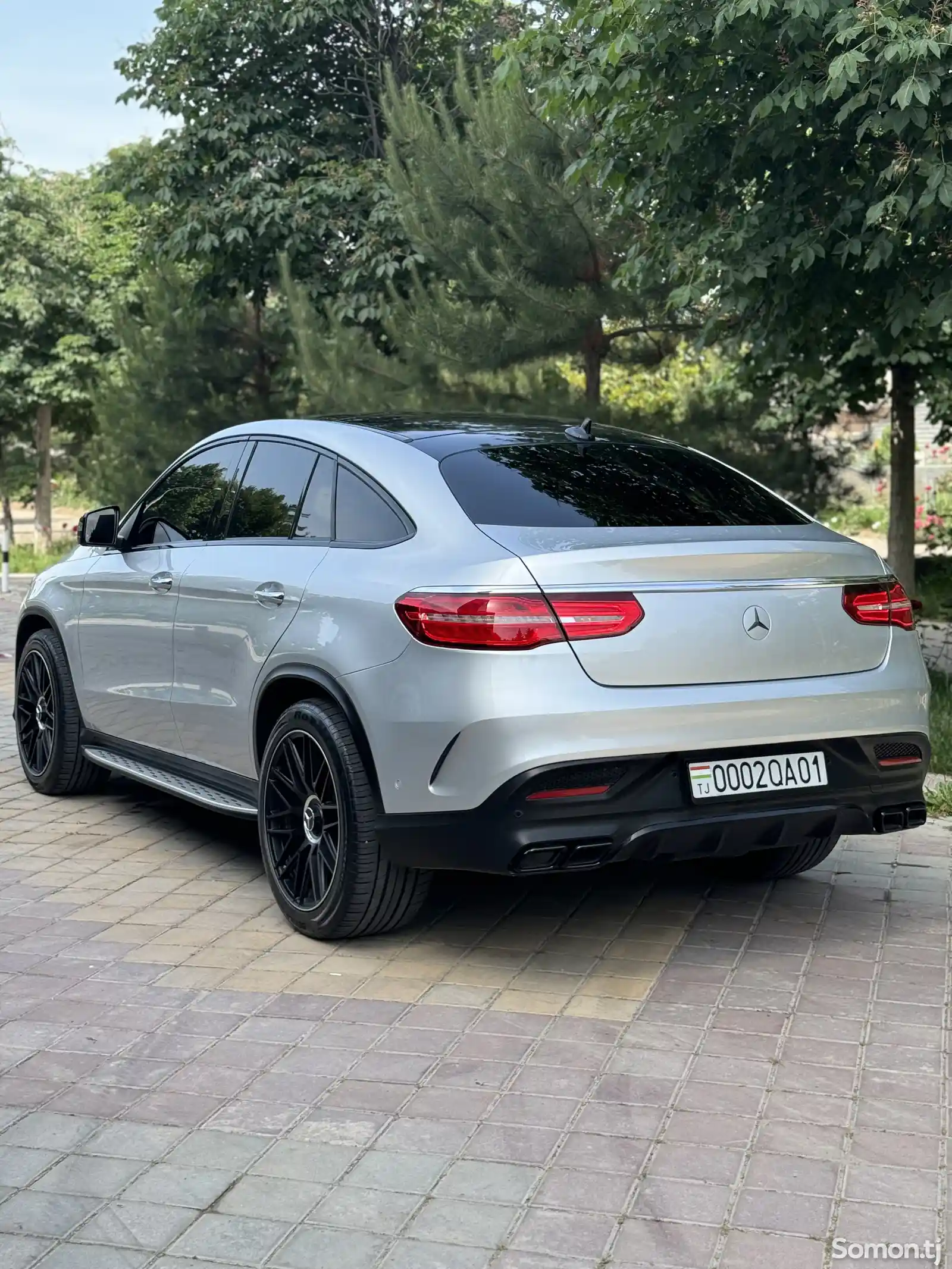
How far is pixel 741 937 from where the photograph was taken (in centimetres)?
522

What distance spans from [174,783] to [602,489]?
219cm

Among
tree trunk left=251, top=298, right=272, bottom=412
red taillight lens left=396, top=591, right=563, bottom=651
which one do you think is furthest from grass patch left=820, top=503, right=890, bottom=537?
red taillight lens left=396, top=591, right=563, bottom=651

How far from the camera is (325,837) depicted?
5.07 metres

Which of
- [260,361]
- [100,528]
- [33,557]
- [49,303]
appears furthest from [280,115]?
[100,528]

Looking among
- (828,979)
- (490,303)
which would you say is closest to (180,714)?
(828,979)

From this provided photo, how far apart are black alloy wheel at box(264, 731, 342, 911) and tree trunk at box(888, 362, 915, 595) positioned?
11630 mm

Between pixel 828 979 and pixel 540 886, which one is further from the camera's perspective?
pixel 540 886

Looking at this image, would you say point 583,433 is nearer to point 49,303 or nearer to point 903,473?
point 903,473

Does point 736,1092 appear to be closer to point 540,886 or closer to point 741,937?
point 741,937

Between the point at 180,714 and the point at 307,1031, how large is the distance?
80.3 inches

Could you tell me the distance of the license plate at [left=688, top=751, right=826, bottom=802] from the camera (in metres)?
4.62

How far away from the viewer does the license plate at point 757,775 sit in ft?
15.1

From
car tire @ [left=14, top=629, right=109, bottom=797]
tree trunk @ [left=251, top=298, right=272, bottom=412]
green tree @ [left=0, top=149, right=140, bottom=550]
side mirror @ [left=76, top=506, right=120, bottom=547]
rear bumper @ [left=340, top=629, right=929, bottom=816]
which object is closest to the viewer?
rear bumper @ [left=340, top=629, right=929, bottom=816]

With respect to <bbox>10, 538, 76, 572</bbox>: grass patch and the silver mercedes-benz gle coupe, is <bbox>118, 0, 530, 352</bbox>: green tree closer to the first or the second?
<bbox>10, 538, 76, 572</bbox>: grass patch
